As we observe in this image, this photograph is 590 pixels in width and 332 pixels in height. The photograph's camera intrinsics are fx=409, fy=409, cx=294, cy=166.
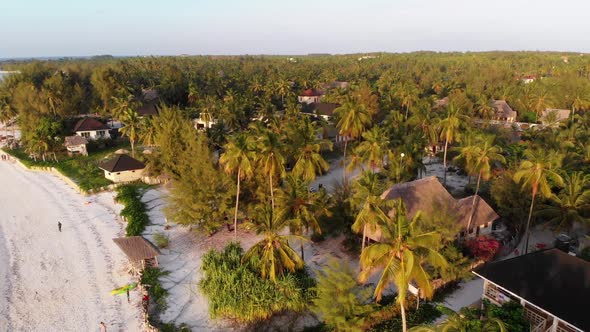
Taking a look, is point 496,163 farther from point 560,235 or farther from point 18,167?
point 18,167

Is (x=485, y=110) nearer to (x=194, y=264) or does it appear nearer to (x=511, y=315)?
(x=511, y=315)

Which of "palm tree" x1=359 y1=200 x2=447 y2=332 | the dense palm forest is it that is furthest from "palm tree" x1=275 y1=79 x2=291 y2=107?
"palm tree" x1=359 y1=200 x2=447 y2=332

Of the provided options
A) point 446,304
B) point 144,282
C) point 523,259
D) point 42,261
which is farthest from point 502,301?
point 42,261

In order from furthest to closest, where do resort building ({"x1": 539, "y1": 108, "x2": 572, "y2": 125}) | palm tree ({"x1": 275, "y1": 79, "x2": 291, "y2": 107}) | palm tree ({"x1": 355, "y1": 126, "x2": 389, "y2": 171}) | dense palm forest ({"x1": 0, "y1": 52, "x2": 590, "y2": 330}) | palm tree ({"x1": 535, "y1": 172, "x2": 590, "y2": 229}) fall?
palm tree ({"x1": 275, "y1": 79, "x2": 291, "y2": 107})
resort building ({"x1": 539, "y1": 108, "x2": 572, "y2": 125})
palm tree ({"x1": 355, "y1": 126, "x2": 389, "y2": 171})
palm tree ({"x1": 535, "y1": 172, "x2": 590, "y2": 229})
dense palm forest ({"x1": 0, "y1": 52, "x2": 590, "y2": 330})

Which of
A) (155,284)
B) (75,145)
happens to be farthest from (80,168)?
(155,284)

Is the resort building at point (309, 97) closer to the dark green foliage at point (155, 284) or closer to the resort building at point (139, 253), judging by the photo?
the resort building at point (139, 253)

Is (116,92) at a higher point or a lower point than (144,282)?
higher

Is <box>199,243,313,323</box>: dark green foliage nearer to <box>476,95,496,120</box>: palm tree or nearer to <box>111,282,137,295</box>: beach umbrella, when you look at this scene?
<box>111,282,137,295</box>: beach umbrella
